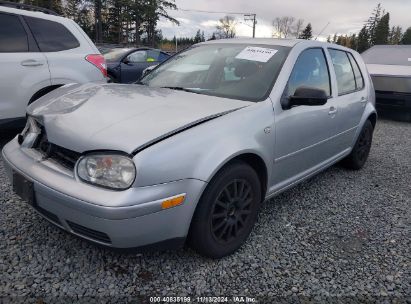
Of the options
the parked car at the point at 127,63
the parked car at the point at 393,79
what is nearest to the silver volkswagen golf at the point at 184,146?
the parked car at the point at 127,63

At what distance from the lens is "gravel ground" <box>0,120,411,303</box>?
Result: 205 centimetres

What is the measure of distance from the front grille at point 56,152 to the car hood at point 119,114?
0.17 ft

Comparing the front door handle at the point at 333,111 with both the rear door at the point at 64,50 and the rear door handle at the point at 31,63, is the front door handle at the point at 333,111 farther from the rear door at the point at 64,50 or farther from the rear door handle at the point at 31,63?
the rear door handle at the point at 31,63

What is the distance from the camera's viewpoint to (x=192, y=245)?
2203mm

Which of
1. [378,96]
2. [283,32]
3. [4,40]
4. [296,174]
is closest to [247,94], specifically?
[296,174]

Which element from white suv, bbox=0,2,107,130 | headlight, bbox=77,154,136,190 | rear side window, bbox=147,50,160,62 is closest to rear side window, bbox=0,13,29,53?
white suv, bbox=0,2,107,130

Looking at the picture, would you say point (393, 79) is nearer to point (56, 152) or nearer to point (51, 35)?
point (51, 35)

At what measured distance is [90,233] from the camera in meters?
1.90

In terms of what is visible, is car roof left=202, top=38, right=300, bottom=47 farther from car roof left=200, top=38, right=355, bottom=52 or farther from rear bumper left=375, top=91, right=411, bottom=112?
rear bumper left=375, top=91, right=411, bottom=112

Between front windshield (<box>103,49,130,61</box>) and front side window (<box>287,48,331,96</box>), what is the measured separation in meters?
5.80

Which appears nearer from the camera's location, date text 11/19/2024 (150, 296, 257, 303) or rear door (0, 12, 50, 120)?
date text 11/19/2024 (150, 296, 257, 303)

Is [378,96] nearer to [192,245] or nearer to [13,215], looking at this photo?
[192,245]

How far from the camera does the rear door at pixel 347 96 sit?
3.54 m

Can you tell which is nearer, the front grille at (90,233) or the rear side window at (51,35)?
the front grille at (90,233)
